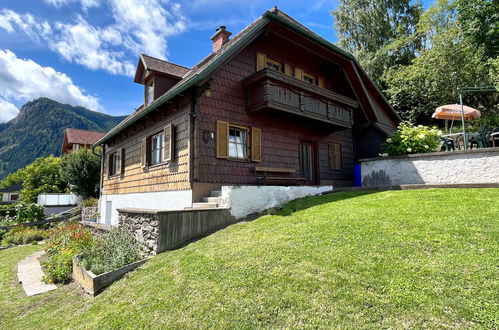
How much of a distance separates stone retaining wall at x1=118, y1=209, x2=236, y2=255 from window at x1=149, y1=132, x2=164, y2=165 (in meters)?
3.79

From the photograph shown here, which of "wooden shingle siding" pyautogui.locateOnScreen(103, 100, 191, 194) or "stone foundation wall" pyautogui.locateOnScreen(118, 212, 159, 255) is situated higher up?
"wooden shingle siding" pyautogui.locateOnScreen(103, 100, 191, 194)

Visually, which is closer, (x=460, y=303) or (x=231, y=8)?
(x=460, y=303)

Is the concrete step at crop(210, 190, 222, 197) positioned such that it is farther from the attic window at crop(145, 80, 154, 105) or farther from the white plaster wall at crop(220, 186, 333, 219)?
the attic window at crop(145, 80, 154, 105)

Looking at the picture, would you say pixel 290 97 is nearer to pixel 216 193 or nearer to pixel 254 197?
pixel 254 197

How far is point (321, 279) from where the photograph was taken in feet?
12.4

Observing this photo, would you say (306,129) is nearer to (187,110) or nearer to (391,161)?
(391,161)

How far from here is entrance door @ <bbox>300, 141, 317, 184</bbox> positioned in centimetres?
1202

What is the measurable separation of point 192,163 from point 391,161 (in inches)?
287

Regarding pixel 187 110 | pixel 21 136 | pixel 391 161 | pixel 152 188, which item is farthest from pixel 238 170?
pixel 21 136

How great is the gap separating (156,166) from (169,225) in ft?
15.9

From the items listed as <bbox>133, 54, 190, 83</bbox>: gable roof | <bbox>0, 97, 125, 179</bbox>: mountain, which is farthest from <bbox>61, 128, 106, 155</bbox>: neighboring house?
<bbox>0, 97, 125, 179</bbox>: mountain

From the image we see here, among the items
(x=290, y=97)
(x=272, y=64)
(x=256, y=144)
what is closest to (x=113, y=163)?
(x=256, y=144)

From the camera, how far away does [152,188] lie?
35.8 feet

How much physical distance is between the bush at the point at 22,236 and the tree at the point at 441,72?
25.5m
